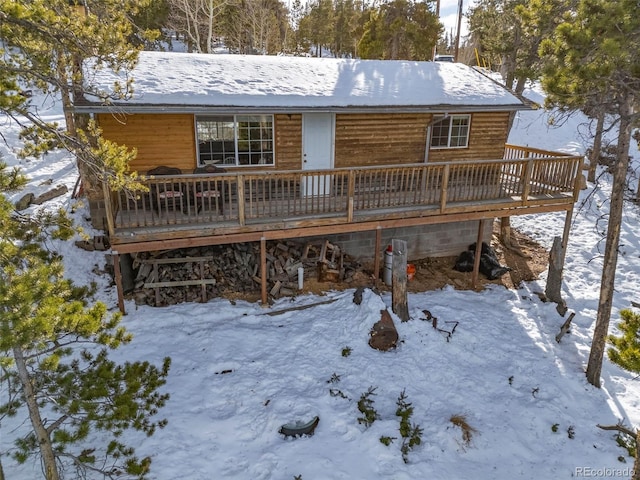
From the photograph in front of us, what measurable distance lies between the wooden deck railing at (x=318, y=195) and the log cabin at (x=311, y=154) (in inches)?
1.4

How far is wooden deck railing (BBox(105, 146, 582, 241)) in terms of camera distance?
8891mm

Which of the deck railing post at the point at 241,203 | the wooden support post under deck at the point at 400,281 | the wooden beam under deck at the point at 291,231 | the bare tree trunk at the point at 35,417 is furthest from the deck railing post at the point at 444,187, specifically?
the bare tree trunk at the point at 35,417

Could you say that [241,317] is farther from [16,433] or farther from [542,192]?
[542,192]

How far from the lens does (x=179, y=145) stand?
34.7 ft

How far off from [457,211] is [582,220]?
377 inches

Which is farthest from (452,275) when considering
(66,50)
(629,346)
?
(66,50)

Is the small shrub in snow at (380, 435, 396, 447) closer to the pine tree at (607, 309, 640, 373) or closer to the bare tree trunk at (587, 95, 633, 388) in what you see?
the pine tree at (607, 309, 640, 373)

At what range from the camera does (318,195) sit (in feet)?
31.7

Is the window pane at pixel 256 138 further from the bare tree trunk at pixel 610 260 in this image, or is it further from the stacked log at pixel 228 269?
the bare tree trunk at pixel 610 260

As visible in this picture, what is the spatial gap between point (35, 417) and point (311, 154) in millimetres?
8651

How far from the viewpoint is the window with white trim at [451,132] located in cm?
1266

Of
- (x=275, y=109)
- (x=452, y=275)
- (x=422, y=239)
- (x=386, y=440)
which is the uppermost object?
(x=275, y=109)

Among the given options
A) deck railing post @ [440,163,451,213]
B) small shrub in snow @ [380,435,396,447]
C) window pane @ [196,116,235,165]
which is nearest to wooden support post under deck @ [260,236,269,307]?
window pane @ [196,116,235,165]

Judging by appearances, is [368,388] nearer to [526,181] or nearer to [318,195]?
[318,195]
